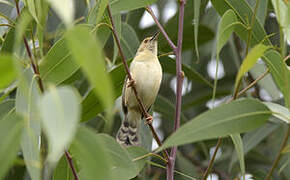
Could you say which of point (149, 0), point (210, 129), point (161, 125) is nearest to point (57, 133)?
point (210, 129)

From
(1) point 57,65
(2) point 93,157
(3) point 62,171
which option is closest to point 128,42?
(1) point 57,65

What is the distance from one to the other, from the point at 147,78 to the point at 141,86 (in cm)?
8

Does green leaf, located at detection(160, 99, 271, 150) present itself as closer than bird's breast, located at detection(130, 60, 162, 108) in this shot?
Yes

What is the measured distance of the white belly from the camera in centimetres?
351

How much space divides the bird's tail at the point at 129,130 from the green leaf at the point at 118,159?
4.54 feet

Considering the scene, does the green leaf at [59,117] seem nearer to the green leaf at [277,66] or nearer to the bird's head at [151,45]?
the green leaf at [277,66]

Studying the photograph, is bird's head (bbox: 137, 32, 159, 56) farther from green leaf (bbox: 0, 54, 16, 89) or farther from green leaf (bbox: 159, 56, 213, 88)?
green leaf (bbox: 0, 54, 16, 89)

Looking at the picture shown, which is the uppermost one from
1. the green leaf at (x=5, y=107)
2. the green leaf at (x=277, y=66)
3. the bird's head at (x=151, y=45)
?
the green leaf at (x=5, y=107)

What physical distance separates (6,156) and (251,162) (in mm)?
3153

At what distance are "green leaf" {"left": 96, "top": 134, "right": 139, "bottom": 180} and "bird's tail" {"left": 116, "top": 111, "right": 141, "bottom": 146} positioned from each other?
138cm

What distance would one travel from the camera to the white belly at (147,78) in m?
3.51

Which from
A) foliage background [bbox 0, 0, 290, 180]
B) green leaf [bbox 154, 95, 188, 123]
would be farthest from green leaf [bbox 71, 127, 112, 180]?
green leaf [bbox 154, 95, 188, 123]

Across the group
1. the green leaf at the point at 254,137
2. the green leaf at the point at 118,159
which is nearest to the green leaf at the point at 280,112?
the green leaf at the point at 118,159

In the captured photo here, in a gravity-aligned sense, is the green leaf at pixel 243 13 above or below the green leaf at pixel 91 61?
below
